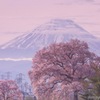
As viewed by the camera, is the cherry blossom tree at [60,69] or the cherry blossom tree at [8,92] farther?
the cherry blossom tree at [8,92]

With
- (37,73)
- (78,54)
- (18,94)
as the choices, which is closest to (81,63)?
(78,54)

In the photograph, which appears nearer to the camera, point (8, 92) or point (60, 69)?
point (60, 69)

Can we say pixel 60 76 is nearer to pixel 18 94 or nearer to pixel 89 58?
pixel 89 58

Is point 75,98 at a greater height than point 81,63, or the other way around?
point 81,63

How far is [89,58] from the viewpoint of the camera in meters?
38.1

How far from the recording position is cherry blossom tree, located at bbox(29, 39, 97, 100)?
1427 inches

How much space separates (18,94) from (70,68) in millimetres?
10475

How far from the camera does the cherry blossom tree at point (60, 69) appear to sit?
3625 cm

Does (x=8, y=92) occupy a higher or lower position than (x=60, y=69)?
lower

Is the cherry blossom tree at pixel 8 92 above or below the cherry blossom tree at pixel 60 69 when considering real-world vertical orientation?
below

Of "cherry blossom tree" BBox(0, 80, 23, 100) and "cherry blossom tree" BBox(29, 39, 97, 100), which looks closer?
"cherry blossom tree" BBox(29, 39, 97, 100)

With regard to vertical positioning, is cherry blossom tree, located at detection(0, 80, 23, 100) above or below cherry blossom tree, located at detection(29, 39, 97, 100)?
below

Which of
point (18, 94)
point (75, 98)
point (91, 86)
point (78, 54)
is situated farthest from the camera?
point (18, 94)

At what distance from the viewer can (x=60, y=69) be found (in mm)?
36688
